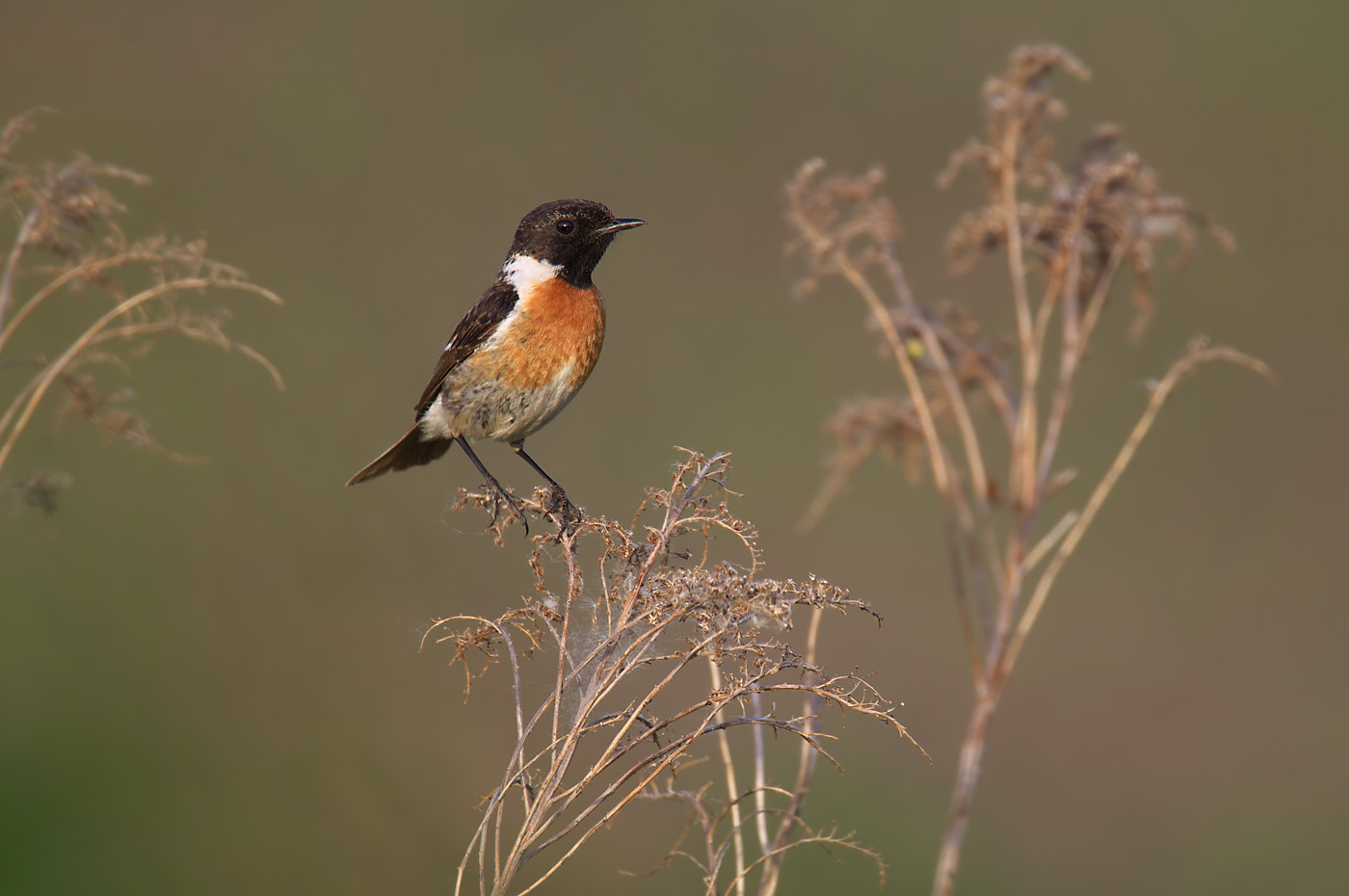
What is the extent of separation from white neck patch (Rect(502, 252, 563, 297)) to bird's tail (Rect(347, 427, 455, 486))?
63 centimetres

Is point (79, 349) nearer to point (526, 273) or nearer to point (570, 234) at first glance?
point (526, 273)

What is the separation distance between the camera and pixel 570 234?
4121 millimetres

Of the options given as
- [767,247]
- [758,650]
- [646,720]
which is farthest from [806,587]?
[767,247]

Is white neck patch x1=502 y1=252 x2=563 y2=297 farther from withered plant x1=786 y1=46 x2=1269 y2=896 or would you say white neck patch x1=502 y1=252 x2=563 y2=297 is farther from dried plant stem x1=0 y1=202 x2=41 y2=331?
dried plant stem x1=0 y1=202 x2=41 y2=331

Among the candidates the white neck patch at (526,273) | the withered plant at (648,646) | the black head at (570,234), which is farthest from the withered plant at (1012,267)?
the withered plant at (648,646)

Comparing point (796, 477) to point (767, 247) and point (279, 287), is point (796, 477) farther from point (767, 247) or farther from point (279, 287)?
point (279, 287)

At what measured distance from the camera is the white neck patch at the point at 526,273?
13.4 ft

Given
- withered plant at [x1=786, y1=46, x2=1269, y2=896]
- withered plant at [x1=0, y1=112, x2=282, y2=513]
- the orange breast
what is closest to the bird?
the orange breast

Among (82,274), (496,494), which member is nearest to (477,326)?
(496,494)

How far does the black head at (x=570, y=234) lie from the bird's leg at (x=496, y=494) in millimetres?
700

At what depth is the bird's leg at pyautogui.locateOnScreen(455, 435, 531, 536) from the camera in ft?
9.67

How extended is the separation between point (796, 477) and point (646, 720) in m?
7.09

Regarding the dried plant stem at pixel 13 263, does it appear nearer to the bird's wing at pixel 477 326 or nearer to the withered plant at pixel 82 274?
the withered plant at pixel 82 274

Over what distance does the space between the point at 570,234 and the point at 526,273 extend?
0.68ft
